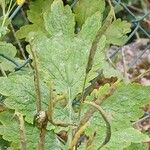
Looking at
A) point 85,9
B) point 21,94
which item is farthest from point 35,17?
point 21,94

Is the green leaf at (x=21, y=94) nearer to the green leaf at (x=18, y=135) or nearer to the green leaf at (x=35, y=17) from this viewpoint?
the green leaf at (x=18, y=135)

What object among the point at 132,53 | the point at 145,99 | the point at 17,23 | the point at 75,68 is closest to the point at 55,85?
the point at 75,68

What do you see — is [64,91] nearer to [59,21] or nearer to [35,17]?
[59,21]

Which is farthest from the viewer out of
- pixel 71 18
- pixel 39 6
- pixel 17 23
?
pixel 17 23

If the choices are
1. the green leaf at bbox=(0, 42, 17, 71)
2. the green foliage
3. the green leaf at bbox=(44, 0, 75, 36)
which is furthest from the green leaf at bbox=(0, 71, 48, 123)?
the green leaf at bbox=(0, 42, 17, 71)

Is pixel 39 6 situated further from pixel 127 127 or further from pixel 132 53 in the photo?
pixel 132 53

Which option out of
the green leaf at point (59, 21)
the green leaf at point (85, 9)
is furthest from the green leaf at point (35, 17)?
the green leaf at point (59, 21)

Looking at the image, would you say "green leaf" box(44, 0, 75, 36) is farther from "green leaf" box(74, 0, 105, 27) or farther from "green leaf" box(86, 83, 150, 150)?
"green leaf" box(74, 0, 105, 27)
